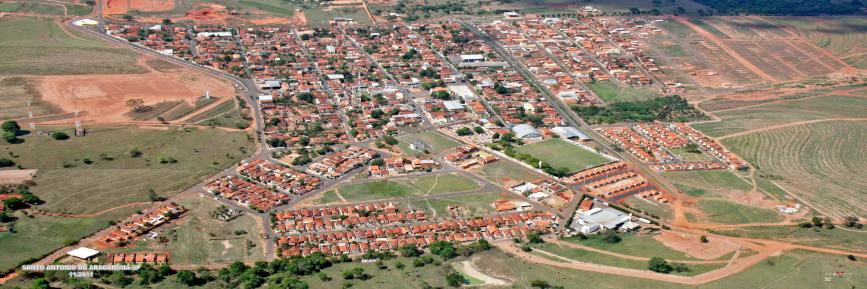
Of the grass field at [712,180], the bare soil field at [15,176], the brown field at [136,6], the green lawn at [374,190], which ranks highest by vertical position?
the brown field at [136,6]

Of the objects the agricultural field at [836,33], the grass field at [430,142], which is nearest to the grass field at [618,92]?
the grass field at [430,142]

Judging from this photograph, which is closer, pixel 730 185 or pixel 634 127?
pixel 730 185

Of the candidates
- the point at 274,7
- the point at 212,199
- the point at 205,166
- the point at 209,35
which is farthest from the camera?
the point at 274,7

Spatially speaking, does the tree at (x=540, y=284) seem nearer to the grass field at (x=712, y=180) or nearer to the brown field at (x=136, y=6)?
the grass field at (x=712, y=180)

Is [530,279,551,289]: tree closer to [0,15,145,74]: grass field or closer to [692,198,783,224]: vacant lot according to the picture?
[692,198,783,224]: vacant lot

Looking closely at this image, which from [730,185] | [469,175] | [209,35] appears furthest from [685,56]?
[209,35]

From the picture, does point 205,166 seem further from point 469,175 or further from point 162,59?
point 162,59

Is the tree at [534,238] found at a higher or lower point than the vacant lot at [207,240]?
higher
